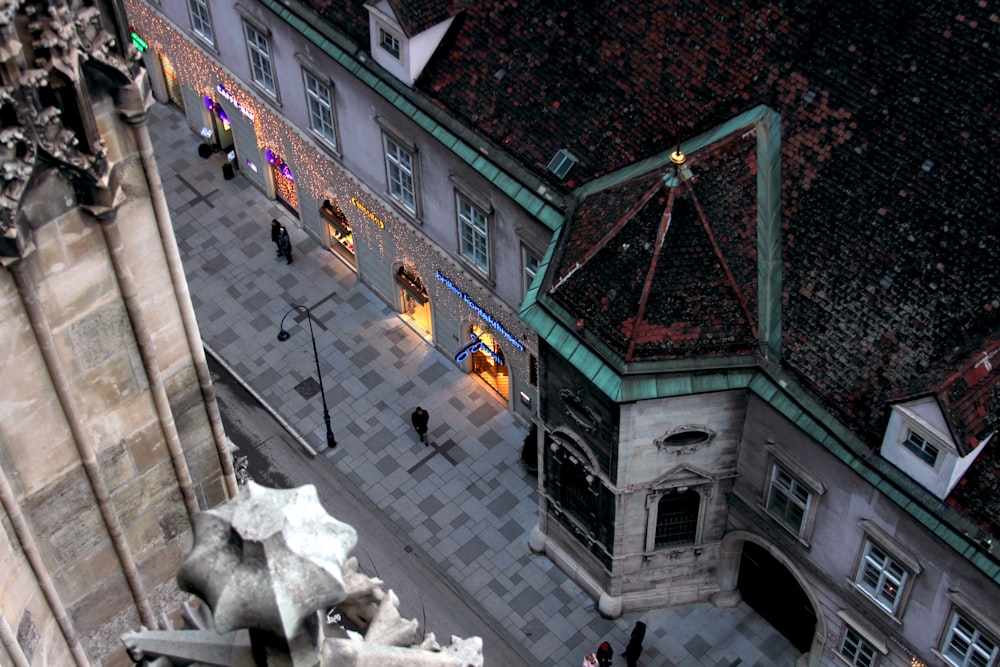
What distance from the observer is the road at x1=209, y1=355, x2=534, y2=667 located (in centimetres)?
5494

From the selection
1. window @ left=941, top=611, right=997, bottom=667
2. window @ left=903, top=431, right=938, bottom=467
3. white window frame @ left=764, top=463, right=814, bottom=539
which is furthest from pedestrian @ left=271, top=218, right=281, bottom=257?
window @ left=941, top=611, right=997, bottom=667

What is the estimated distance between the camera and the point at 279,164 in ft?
227

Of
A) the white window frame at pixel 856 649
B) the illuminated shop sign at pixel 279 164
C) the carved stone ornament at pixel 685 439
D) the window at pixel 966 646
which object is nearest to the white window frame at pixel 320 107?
the illuminated shop sign at pixel 279 164

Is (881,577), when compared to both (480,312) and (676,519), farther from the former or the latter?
(480,312)

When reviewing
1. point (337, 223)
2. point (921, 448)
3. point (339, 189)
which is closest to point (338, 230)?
point (337, 223)

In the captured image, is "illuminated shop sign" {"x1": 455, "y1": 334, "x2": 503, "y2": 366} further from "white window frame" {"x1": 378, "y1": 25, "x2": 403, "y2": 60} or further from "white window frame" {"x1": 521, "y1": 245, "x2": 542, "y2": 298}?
"white window frame" {"x1": 378, "y1": 25, "x2": 403, "y2": 60}

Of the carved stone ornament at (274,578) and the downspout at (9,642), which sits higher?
the carved stone ornament at (274,578)

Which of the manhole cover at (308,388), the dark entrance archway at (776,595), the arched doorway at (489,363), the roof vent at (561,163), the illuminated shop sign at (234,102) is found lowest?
the dark entrance archway at (776,595)

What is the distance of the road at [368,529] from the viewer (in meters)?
54.9

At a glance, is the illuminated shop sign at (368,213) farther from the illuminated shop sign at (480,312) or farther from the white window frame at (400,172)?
the illuminated shop sign at (480,312)

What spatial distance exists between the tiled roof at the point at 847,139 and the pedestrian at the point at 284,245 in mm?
22918

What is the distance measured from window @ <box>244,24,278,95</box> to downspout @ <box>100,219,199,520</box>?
4197 centimetres

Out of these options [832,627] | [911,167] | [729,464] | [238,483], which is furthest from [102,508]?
[832,627]

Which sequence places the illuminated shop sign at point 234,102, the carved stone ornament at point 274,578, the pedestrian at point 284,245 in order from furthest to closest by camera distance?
the pedestrian at point 284,245 → the illuminated shop sign at point 234,102 → the carved stone ornament at point 274,578
